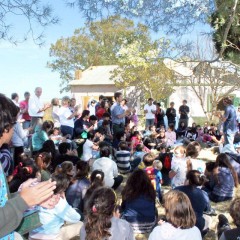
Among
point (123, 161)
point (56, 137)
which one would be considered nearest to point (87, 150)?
point (56, 137)

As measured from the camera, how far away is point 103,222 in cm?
313

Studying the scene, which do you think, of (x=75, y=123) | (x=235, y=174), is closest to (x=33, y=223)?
(x=235, y=174)

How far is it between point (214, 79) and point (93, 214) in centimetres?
1817

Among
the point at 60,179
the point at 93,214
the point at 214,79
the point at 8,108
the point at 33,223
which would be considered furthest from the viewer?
the point at 214,79

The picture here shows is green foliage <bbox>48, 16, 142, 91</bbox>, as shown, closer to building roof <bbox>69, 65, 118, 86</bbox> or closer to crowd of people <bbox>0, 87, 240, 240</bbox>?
building roof <bbox>69, 65, 118, 86</bbox>

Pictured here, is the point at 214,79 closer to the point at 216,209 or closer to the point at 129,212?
the point at 216,209

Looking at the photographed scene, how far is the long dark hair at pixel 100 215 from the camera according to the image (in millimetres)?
3076

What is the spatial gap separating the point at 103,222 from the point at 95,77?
3013cm

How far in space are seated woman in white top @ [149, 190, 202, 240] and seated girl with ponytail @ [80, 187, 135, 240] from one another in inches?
11.4

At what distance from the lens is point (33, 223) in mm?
1736

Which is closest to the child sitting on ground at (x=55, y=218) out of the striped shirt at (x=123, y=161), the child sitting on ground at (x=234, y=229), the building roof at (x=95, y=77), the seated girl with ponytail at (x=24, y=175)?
the seated girl with ponytail at (x=24, y=175)

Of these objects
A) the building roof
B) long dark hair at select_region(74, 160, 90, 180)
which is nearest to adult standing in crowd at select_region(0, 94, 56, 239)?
long dark hair at select_region(74, 160, 90, 180)

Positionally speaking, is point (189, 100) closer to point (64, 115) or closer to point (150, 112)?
point (150, 112)

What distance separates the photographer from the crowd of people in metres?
1.72
